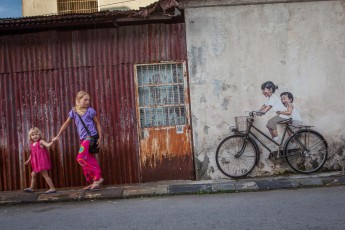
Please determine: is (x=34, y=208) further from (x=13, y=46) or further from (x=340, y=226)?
(x=340, y=226)

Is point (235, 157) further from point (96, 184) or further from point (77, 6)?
point (77, 6)

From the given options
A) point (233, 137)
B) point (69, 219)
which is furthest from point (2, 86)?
point (233, 137)

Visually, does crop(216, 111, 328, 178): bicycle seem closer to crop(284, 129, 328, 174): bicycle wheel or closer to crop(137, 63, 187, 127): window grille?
crop(284, 129, 328, 174): bicycle wheel

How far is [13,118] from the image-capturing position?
9938mm

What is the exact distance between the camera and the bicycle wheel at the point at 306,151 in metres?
9.57

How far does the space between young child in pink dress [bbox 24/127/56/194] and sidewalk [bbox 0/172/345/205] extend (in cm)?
25

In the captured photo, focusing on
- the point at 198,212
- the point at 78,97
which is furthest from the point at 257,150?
the point at 78,97

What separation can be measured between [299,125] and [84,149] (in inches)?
181

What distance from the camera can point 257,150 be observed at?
9.59 meters

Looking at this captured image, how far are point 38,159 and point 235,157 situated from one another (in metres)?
4.08

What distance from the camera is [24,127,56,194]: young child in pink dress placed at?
923 cm

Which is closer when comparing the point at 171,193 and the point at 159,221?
the point at 159,221

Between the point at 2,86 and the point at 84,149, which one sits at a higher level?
the point at 2,86

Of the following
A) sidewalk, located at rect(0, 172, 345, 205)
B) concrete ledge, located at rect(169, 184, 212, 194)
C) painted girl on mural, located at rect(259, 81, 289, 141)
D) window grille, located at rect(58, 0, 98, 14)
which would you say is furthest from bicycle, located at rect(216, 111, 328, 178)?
window grille, located at rect(58, 0, 98, 14)
